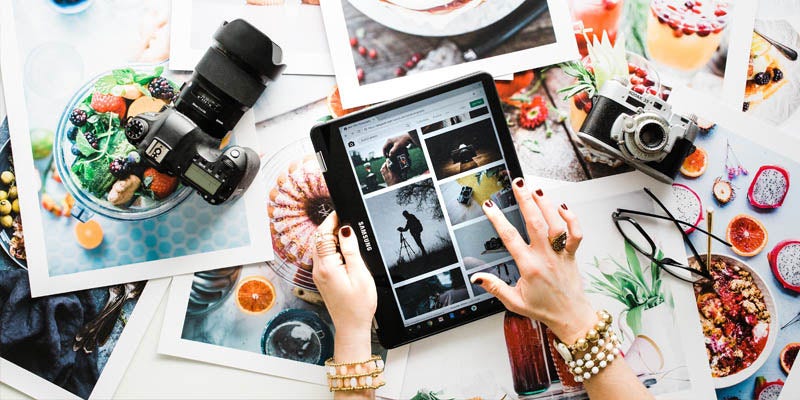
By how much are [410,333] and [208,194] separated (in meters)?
0.35

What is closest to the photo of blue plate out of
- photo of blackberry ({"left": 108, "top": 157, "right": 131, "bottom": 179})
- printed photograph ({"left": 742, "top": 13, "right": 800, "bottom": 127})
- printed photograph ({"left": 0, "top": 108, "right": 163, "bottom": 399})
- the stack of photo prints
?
the stack of photo prints

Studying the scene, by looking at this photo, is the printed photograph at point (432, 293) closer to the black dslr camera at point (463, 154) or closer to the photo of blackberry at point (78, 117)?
the black dslr camera at point (463, 154)

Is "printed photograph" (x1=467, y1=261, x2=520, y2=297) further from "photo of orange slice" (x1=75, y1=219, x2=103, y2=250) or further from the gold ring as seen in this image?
"photo of orange slice" (x1=75, y1=219, x2=103, y2=250)

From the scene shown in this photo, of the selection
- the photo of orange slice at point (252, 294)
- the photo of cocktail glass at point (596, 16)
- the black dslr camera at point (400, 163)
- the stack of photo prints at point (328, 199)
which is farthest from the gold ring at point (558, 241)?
the photo of orange slice at point (252, 294)

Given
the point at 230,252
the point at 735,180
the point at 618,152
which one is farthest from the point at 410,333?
the point at 735,180

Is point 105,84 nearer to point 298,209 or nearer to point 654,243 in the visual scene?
point 298,209

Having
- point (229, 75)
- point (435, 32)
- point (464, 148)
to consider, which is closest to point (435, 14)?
point (435, 32)

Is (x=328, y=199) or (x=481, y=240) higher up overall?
(x=328, y=199)

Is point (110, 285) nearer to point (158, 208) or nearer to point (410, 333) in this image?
point (158, 208)

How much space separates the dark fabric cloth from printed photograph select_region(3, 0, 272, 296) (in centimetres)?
2

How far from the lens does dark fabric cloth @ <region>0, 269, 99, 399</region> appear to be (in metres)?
0.89

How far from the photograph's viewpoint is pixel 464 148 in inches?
33.1

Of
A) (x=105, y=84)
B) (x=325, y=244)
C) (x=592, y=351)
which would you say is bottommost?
(x=592, y=351)

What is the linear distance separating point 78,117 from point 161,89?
133mm
